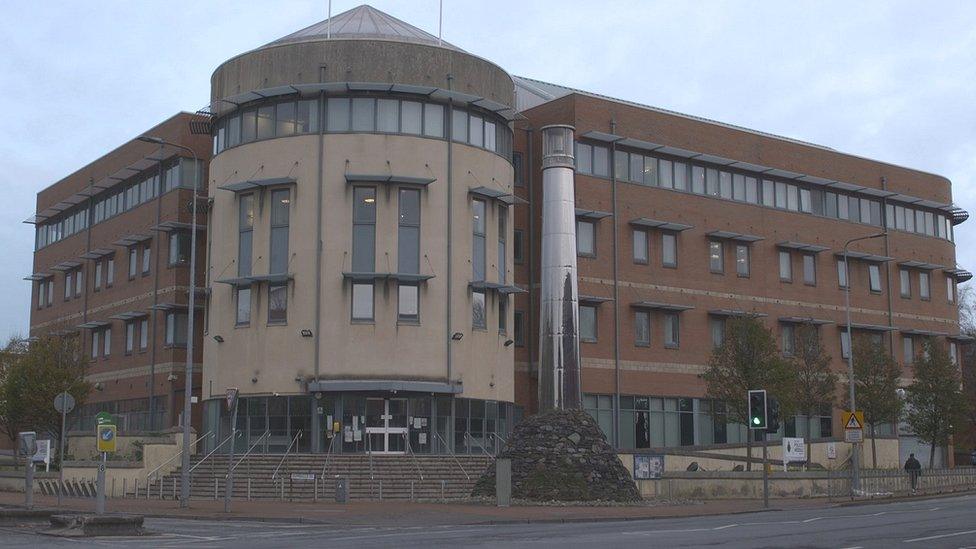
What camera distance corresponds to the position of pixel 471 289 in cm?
5206

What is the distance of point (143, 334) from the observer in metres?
61.9

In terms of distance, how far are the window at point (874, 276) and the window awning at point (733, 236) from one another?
34.8 ft

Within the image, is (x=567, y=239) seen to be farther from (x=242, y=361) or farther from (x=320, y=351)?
(x=242, y=361)

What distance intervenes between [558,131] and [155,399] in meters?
25.1

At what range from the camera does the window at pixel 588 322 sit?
58.4m

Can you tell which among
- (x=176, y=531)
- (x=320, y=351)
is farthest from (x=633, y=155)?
(x=176, y=531)

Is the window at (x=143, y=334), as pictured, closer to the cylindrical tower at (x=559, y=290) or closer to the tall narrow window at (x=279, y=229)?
the tall narrow window at (x=279, y=229)

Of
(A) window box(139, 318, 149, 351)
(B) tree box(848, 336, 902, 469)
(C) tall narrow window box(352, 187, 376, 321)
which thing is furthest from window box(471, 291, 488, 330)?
(B) tree box(848, 336, 902, 469)

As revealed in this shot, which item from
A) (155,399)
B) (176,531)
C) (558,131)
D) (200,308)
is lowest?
(176,531)

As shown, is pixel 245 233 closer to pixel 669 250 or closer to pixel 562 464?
pixel 562 464

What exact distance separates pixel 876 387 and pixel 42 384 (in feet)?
132

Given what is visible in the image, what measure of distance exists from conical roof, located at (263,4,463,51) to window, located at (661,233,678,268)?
14979mm

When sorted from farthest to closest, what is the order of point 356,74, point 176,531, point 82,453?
1. point 82,453
2. point 356,74
3. point 176,531

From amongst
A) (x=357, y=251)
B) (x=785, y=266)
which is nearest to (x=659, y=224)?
(x=785, y=266)
